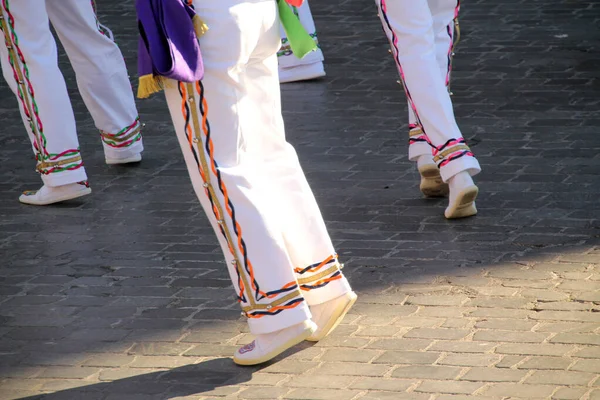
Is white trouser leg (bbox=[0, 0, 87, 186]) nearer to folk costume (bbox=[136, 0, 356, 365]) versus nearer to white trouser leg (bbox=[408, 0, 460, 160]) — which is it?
white trouser leg (bbox=[408, 0, 460, 160])

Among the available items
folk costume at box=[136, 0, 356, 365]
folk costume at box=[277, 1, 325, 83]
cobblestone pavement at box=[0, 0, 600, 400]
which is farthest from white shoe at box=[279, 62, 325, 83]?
folk costume at box=[136, 0, 356, 365]

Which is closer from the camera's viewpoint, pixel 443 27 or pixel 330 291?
pixel 330 291

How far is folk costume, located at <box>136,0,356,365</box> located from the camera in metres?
3.84

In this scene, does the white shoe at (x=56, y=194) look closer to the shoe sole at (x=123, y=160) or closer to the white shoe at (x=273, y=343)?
the shoe sole at (x=123, y=160)

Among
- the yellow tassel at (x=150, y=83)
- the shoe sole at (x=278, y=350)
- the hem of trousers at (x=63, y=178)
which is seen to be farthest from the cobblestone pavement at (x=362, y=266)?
the yellow tassel at (x=150, y=83)

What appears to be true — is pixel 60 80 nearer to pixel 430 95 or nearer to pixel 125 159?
pixel 125 159

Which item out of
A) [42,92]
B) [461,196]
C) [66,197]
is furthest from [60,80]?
[461,196]

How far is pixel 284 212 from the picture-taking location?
13.7ft

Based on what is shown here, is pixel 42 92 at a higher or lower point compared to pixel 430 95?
higher

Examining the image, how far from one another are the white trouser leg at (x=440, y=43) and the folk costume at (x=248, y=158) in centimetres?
154

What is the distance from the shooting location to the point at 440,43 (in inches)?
224

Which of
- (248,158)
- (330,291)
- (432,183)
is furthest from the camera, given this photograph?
(432,183)

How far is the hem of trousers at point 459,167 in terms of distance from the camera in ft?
17.5

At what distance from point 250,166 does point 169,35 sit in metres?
0.56
